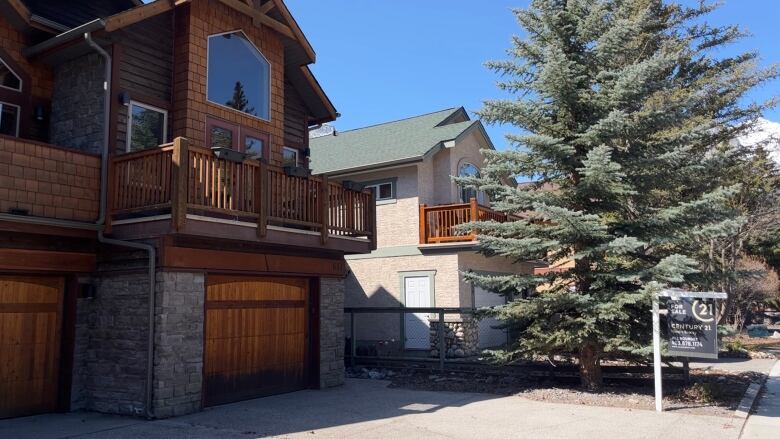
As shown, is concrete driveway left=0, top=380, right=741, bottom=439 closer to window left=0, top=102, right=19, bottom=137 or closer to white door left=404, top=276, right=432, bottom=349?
window left=0, top=102, right=19, bottom=137

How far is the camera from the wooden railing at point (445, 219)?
57.5 ft

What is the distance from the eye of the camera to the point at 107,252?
983 cm

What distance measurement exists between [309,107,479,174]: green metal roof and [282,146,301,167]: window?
4849 mm

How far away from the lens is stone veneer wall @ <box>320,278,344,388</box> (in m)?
12.2

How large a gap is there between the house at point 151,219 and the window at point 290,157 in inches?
53.7

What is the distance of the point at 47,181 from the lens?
8922mm

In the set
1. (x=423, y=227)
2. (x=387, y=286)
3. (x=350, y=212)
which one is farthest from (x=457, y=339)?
(x=350, y=212)

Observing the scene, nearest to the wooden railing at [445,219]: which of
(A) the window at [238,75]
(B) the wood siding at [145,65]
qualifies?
(A) the window at [238,75]

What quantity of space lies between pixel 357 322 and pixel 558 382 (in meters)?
8.00

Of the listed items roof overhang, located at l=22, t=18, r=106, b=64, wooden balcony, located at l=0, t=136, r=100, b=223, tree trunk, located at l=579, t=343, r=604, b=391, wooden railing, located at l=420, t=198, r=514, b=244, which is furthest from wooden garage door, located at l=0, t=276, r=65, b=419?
wooden railing, located at l=420, t=198, r=514, b=244

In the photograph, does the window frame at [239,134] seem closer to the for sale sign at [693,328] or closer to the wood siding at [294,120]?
the wood siding at [294,120]

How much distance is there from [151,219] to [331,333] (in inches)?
189

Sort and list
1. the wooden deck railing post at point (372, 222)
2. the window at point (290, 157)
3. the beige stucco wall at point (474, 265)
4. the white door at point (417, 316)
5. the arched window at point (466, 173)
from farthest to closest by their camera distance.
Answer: the arched window at point (466, 173) < the white door at point (417, 316) < the beige stucco wall at point (474, 265) < the window at point (290, 157) < the wooden deck railing post at point (372, 222)

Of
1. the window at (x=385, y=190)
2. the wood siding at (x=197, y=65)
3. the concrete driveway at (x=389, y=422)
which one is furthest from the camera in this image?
the window at (x=385, y=190)
